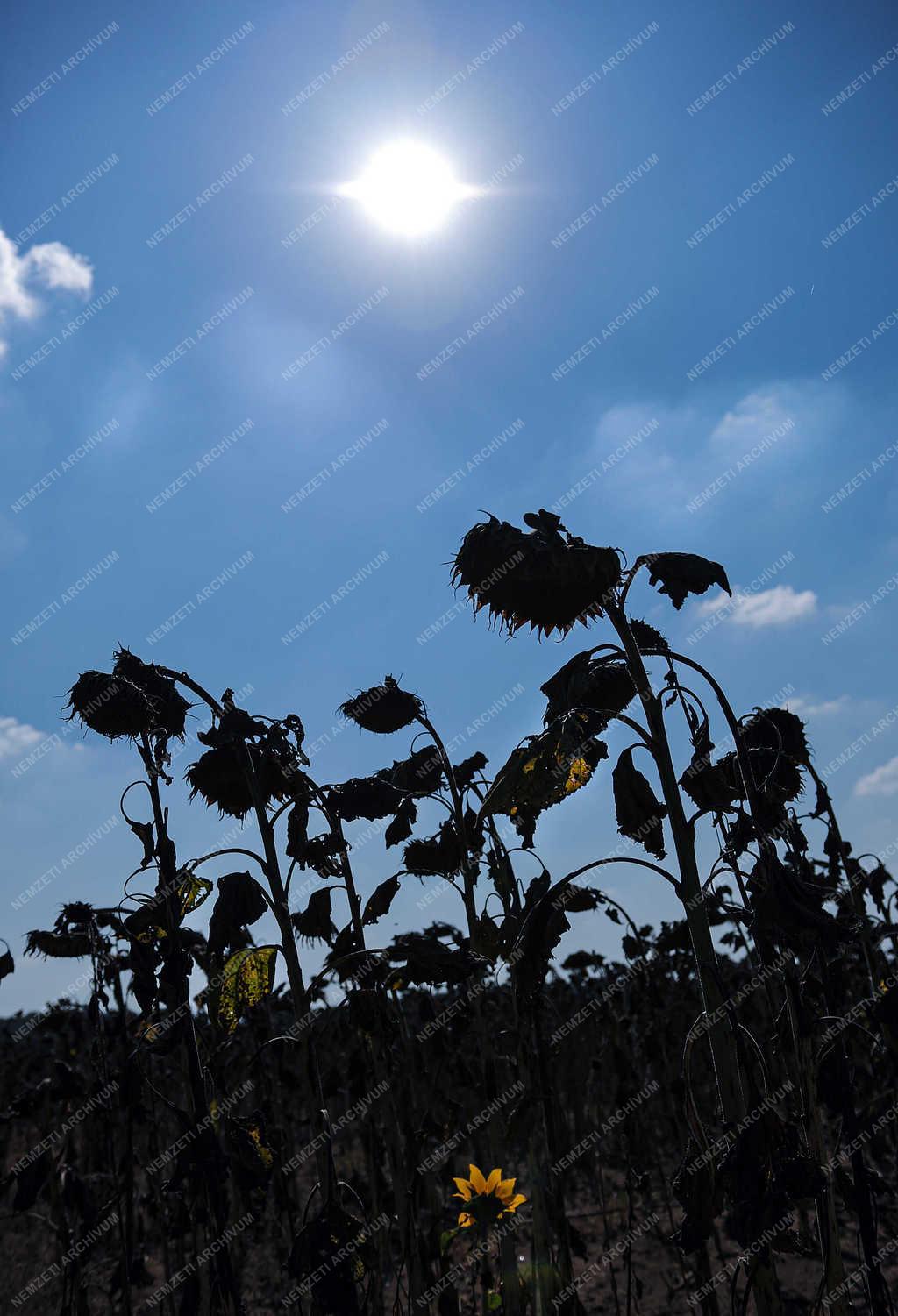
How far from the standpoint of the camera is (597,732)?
303 centimetres

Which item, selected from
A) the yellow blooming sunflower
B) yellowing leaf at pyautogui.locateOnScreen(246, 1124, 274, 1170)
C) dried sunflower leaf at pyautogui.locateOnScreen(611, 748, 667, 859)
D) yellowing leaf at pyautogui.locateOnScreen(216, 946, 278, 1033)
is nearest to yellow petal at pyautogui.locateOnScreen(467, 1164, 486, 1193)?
the yellow blooming sunflower

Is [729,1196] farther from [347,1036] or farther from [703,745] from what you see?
[347,1036]

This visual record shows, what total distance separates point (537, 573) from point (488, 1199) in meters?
4.02

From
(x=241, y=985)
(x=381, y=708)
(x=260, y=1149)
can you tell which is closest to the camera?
(x=260, y=1149)

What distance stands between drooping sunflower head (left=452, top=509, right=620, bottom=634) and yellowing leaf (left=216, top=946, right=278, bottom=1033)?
1826 mm

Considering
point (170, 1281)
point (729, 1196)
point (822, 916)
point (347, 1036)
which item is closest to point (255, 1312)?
point (170, 1281)

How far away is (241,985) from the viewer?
3605 millimetres

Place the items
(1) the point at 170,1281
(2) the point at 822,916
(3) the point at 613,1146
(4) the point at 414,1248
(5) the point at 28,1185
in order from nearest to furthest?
1. (2) the point at 822,916
2. (4) the point at 414,1248
3. (5) the point at 28,1185
4. (1) the point at 170,1281
5. (3) the point at 613,1146

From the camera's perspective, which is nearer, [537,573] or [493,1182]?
[537,573]

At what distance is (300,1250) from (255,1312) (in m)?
6.25

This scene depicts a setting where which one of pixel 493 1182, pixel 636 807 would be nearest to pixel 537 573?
pixel 636 807

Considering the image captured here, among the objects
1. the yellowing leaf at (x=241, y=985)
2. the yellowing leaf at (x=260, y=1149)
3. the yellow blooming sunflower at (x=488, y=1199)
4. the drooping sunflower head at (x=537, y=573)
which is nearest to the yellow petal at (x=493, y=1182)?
the yellow blooming sunflower at (x=488, y=1199)

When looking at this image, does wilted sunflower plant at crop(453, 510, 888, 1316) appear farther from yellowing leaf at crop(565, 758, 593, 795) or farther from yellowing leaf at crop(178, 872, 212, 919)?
yellowing leaf at crop(178, 872, 212, 919)

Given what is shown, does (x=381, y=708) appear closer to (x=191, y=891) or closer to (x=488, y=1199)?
(x=191, y=891)
